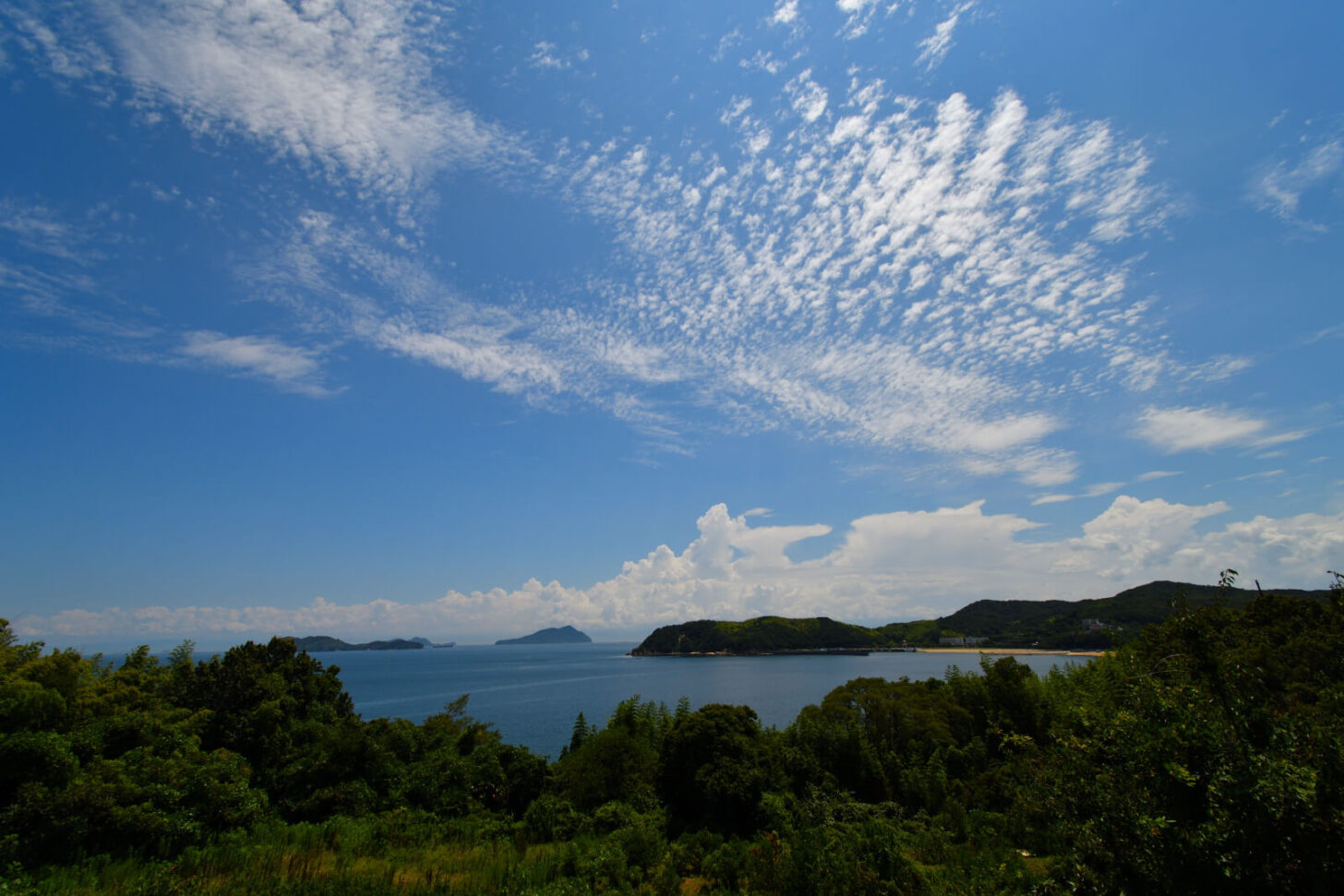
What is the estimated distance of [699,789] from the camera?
910 inches

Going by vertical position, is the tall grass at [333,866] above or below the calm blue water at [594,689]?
above

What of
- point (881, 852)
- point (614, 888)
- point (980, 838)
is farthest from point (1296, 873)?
point (980, 838)

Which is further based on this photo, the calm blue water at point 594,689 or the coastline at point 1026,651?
the coastline at point 1026,651

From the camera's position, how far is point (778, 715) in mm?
64312

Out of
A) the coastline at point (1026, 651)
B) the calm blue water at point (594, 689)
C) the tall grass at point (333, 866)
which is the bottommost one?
the coastline at point (1026, 651)

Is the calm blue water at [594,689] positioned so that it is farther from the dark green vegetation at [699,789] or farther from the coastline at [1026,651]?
the dark green vegetation at [699,789]

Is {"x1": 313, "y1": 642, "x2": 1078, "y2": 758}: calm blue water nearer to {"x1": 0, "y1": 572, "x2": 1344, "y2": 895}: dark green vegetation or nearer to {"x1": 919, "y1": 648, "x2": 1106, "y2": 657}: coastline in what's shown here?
{"x1": 919, "y1": 648, "x2": 1106, "y2": 657}: coastline

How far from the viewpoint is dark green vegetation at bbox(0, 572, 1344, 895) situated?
635cm

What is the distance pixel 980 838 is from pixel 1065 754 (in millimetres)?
13093

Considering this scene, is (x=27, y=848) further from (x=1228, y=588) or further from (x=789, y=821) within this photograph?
(x=1228, y=588)

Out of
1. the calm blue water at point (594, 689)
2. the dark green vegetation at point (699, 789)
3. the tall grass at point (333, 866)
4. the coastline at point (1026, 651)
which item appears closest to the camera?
the dark green vegetation at point (699, 789)

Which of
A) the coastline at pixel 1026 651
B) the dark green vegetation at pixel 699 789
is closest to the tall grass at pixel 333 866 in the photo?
the dark green vegetation at pixel 699 789

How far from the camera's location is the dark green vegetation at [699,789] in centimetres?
635

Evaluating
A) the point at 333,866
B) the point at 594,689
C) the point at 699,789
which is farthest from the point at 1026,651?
the point at 333,866
